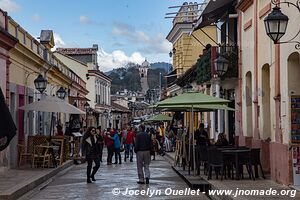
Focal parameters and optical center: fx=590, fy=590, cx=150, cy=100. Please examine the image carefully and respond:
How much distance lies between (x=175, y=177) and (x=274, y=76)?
233 inches

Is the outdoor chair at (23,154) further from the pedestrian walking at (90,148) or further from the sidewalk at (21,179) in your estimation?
the pedestrian walking at (90,148)

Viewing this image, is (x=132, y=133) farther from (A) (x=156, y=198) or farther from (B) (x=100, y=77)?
(B) (x=100, y=77)

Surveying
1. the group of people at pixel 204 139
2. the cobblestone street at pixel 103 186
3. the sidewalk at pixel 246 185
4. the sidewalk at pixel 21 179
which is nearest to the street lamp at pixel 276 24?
the sidewalk at pixel 246 185

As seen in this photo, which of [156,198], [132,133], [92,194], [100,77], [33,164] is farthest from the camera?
[100,77]

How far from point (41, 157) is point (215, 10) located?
865 cm

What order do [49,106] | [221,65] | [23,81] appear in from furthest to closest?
1. [23,81]
2. [49,106]
3. [221,65]

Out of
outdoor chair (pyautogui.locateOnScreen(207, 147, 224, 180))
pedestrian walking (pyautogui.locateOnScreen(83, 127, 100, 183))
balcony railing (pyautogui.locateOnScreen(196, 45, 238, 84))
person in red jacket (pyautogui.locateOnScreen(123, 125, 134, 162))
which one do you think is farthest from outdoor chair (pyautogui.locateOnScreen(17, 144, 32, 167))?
person in red jacket (pyautogui.locateOnScreen(123, 125, 134, 162))

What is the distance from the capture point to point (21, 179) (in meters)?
16.9

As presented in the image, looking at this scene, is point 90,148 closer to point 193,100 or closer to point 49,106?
point 193,100

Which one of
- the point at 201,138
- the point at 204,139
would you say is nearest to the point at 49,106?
the point at 201,138

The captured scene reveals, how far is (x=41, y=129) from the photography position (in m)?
28.3

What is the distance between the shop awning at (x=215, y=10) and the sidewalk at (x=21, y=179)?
8.08 m

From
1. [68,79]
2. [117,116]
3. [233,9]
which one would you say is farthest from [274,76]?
[117,116]

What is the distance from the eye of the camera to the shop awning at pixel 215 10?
22.2m
